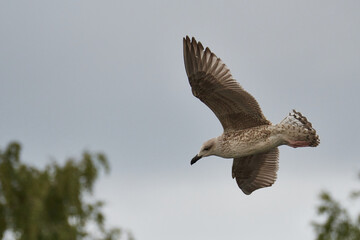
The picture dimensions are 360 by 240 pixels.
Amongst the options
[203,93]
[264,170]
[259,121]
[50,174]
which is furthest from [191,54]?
[50,174]

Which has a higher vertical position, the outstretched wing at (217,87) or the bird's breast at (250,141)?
the outstretched wing at (217,87)

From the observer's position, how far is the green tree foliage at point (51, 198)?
31.6 feet

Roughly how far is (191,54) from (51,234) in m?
6.56

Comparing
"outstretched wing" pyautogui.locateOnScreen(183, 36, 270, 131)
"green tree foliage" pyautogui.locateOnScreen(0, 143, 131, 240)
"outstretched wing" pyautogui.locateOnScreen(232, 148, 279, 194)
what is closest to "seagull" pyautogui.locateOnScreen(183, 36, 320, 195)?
"outstretched wing" pyautogui.locateOnScreen(183, 36, 270, 131)

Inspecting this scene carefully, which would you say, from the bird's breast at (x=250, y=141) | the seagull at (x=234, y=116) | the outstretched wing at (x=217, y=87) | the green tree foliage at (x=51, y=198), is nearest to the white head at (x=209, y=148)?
the seagull at (x=234, y=116)

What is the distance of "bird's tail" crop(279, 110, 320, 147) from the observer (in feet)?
49.4

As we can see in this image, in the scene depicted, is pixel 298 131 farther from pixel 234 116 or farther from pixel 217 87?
pixel 217 87

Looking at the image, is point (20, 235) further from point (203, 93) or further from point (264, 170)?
point (264, 170)

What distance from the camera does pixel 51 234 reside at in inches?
374

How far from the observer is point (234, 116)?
15461mm

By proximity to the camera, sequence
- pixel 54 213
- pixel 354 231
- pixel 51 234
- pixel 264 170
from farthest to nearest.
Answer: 1. pixel 264 170
2. pixel 354 231
3. pixel 54 213
4. pixel 51 234

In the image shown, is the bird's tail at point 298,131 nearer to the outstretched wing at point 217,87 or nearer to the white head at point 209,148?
the outstretched wing at point 217,87

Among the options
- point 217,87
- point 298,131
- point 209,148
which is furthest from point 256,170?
point 217,87

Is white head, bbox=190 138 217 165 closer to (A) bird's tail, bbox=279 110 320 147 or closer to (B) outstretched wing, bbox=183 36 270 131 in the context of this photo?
(B) outstretched wing, bbox=183 36 270 131
